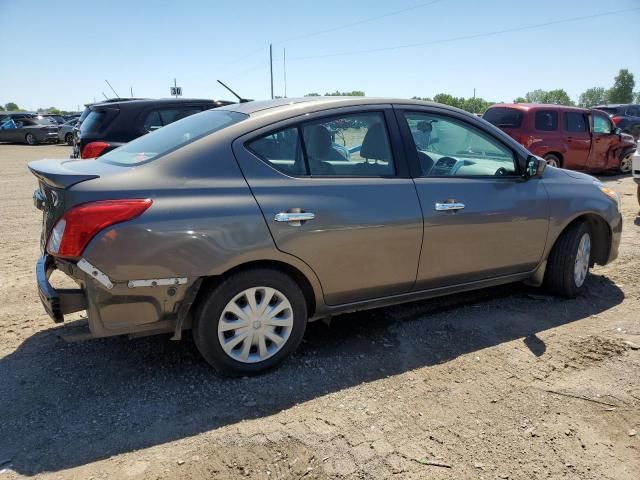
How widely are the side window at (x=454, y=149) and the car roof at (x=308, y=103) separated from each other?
0.16 meters

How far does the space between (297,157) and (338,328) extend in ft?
4.60

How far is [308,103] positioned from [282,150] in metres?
0.44

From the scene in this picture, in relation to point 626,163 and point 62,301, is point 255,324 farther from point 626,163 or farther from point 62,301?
point 626,163

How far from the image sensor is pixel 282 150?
125 inches

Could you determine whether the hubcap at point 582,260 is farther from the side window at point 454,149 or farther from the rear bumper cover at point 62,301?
the rear bumper cover at point 62,301

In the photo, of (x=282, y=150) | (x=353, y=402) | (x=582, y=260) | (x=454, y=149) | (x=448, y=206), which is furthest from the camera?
(x=582, y=260)

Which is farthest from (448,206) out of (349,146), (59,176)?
(59,176)

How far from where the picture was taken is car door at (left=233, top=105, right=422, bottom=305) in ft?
10.0

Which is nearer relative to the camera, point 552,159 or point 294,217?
point 294,217

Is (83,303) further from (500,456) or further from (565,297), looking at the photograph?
(565,297)

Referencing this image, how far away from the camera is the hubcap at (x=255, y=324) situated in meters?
3.02

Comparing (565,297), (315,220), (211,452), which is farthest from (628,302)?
(211,452)

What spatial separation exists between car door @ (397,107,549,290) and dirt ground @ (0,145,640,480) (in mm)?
499

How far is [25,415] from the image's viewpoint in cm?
275
